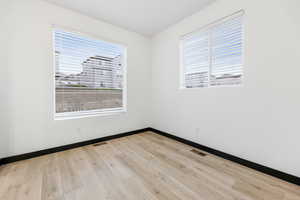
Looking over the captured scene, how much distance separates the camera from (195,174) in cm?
170

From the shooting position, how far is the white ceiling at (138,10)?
223cm

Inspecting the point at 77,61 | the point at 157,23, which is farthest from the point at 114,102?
the point at 157,23

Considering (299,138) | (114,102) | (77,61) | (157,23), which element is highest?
(157,23)

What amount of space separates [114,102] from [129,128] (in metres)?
0.80

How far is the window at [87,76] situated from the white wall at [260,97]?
183cm

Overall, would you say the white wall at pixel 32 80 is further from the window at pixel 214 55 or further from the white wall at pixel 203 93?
the window at pixel 214 55

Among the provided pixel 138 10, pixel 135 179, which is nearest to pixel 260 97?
pixel 135 179

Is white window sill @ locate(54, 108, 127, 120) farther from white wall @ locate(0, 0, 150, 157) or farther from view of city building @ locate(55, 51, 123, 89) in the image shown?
view of city building @ locate(55, 51, 123, 89)

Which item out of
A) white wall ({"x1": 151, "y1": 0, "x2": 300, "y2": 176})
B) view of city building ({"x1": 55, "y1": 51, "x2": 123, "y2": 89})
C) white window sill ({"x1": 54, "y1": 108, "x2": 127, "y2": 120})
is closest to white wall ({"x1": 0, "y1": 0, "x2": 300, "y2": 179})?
white wall ({"x1": 151, "y1": 0, "x2": 300, "y2": 176})

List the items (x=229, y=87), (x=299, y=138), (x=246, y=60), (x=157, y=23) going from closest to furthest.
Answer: (x=299, y=138) < (x=246, y=60) < (x=229, y=87) < (x=157, y=23)

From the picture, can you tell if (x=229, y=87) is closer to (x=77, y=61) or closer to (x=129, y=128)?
(x=129, y=128)

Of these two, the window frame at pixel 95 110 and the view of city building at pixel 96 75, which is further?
the view of city building at pixel 96 75

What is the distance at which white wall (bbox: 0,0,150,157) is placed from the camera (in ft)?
6.26

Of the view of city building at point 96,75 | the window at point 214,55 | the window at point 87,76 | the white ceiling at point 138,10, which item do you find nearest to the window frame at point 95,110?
the window at point 87,76
